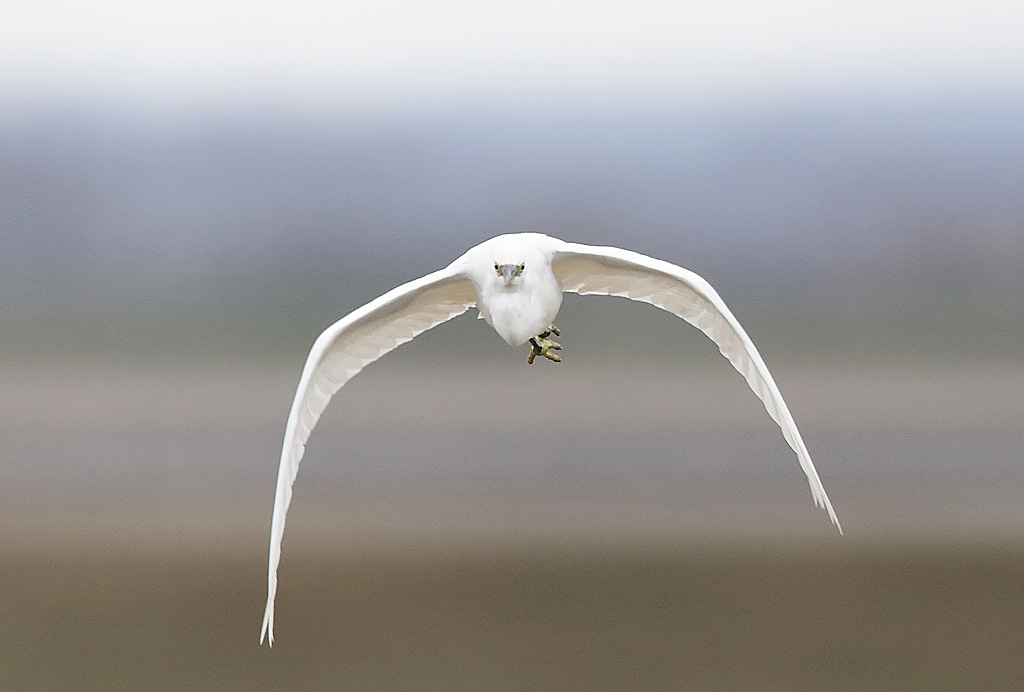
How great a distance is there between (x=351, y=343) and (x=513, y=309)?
24 centimetres

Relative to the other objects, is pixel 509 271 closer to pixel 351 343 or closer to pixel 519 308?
pixel 519 308

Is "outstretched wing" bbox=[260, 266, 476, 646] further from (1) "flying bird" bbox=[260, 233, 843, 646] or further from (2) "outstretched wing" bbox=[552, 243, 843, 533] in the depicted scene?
(2) "outstretched wing" bbox=[552, 243, 843, 533]

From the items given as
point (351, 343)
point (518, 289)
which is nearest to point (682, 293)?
point (518, 289)

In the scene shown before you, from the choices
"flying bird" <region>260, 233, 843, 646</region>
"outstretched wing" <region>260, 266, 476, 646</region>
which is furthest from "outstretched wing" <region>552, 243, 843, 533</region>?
"outstretched wing" <region>260, 266, 476, 646</region>

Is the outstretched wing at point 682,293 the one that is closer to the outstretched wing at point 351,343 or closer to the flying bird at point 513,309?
the flying bird at point 513,309

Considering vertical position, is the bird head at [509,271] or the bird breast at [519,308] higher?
the bird head at [509,271]

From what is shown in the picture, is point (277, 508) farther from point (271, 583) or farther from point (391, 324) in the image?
Answer: point (391, 324)

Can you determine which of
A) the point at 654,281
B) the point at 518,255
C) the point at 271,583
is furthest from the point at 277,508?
the point at 654,281

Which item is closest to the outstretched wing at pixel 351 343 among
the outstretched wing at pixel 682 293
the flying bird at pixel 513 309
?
the flying bird at pixel 513 309

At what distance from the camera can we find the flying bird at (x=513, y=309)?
114 centimetres

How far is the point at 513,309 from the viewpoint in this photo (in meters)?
1.14

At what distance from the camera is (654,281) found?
126 centimetres

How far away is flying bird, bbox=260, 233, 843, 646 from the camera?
1143 millimetres

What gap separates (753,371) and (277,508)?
505mm
